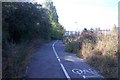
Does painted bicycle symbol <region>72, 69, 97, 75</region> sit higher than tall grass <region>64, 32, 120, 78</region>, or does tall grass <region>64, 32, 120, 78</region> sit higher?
tall grass <region>64, 32, 120, 78</region>

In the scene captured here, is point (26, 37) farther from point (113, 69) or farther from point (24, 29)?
point (113, 69)

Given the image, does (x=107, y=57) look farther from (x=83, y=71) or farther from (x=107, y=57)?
(x=83, y=71)

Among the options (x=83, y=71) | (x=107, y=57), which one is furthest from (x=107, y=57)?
(x=83, y=71)

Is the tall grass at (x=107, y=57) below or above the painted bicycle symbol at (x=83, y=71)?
above

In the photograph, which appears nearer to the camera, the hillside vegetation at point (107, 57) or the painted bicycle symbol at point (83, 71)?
the hillside vegetation at point (107, 57)

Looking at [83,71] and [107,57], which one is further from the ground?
[107,57]

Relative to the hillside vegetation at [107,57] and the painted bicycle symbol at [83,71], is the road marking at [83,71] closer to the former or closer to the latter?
the painted bicycle symbol at [83,71]

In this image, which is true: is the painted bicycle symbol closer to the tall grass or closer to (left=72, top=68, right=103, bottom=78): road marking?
(left=72, top=68, right=103, bottom=78): road marking

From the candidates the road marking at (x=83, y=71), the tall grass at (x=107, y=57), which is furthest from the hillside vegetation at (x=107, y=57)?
the road marking at (x=83, y=71)

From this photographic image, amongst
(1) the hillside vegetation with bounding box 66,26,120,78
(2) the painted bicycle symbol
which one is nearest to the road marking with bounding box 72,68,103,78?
(2) the painted bicycle symbol

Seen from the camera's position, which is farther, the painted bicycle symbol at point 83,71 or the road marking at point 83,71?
the painted bicycle symbol at point 83,71

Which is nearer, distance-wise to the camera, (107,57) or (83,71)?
(83,71)

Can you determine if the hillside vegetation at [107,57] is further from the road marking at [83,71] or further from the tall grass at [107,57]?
the road marking at [83,71]

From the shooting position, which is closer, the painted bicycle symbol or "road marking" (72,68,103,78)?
"road marking" (72,68,103,78)
